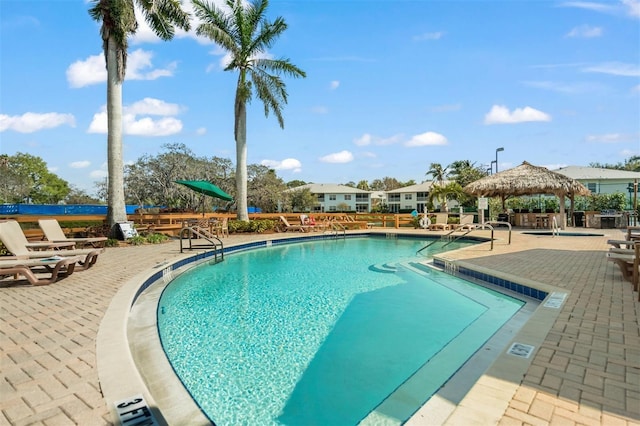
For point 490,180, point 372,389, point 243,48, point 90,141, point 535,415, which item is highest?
point 243,48

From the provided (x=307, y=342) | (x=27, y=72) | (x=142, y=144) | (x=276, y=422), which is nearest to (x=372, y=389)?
(x=276, y=422)

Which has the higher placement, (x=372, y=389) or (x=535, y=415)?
(x=535, y=415)

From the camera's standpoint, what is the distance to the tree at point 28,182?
40.1m

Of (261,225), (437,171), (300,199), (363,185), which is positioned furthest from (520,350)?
(363,185)

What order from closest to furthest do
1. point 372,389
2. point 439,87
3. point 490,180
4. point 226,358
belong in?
point 372,389 → point 226,358 → point 439,87 → point 490,180

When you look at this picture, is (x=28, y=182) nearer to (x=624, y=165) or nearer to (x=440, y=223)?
(x=440, y=223)

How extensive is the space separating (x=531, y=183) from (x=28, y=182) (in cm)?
5523

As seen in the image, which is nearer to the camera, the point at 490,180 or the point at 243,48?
the point at 243,48

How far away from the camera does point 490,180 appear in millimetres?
19359

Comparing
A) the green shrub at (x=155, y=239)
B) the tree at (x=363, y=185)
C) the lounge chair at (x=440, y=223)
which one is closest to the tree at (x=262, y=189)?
the lounge chair at (x=440, y=223)

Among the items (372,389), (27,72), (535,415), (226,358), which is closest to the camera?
(535,415)

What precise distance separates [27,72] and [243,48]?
327 inches

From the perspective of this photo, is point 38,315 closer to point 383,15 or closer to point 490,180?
point 383,15

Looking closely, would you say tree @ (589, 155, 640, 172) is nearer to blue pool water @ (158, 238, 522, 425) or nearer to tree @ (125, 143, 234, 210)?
tree @ (125, 143, 234, 210)
